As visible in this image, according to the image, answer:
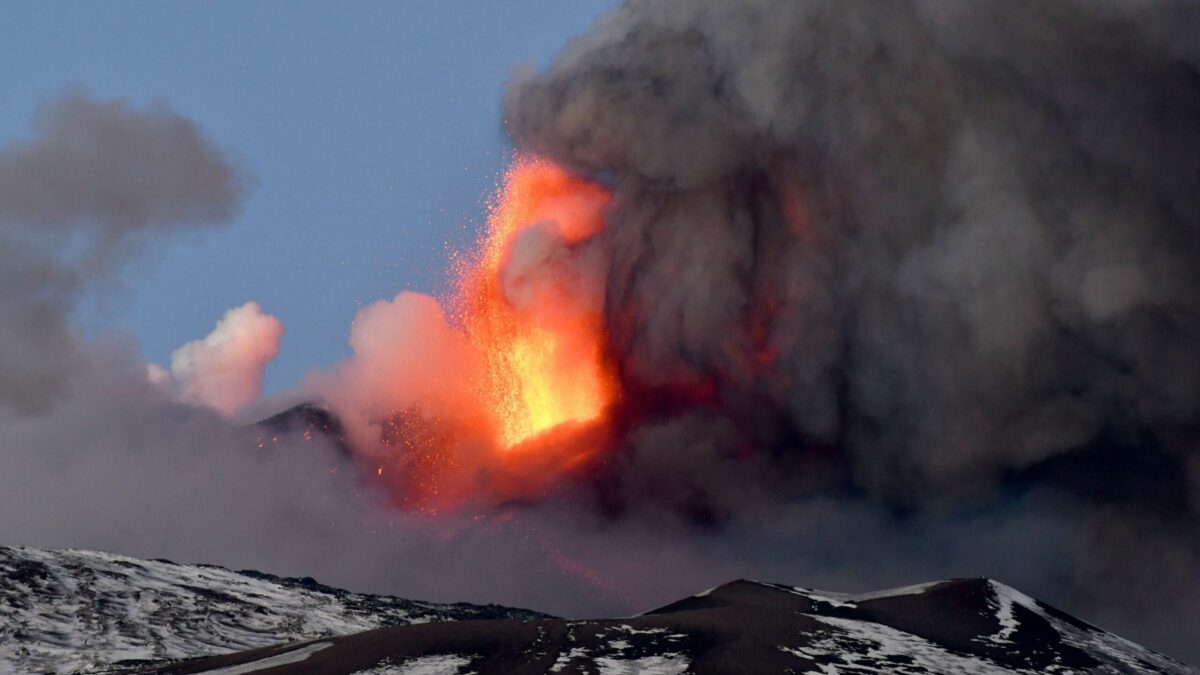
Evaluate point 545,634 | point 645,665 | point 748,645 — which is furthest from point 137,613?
point 748,645

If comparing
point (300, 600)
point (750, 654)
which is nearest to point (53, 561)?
point (300, 600)

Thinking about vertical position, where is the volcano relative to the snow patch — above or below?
above

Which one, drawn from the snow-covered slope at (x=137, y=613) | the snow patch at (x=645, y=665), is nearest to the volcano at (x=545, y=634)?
the snow patch at (x=645, y=665)

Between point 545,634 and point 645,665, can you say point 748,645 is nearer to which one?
point 645,665

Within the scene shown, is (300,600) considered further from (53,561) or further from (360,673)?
(360,673)

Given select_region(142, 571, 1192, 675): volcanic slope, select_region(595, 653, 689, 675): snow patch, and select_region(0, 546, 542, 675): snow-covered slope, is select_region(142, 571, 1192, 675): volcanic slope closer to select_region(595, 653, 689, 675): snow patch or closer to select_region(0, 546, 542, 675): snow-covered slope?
select_region(595, 653, 689, 675): snow patch

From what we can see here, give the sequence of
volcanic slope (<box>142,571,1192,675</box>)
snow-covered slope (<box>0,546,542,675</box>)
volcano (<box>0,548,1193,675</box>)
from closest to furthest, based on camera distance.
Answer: volcanic slope (<box>142,571,1192,675</box>), volcano (<box>0,548,1193,675</box>), snow-covered slope (<box>0,546,542,675</box>)

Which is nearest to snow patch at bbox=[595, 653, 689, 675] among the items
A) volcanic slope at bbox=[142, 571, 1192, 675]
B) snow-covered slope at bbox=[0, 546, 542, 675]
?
A: volcanic slope at bbox=[142, 571, 1192, 675]

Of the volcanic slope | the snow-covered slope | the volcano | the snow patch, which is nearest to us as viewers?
the snow patch
